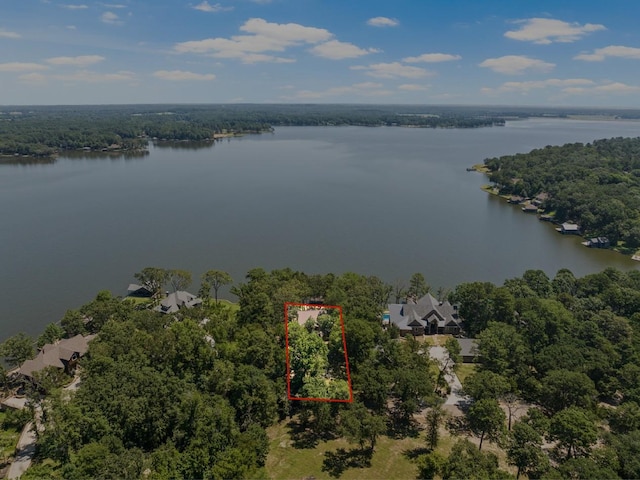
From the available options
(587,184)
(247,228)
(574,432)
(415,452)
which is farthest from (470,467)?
(587,184)

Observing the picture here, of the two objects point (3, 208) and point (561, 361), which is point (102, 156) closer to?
point (3, 208)

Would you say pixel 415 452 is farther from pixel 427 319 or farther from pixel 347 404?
pixel 427 319

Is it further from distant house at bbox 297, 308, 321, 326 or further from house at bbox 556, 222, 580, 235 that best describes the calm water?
distant house at bbox 297, 308, 321, 326

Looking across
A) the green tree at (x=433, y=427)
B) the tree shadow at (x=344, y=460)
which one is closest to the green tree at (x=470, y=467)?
the green tree at (x=433, y=427)

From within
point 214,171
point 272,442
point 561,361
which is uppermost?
point 214,171

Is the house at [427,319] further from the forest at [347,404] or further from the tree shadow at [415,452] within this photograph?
the tree shadow at [415,452]

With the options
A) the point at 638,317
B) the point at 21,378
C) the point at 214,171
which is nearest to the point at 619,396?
the point at 638,317

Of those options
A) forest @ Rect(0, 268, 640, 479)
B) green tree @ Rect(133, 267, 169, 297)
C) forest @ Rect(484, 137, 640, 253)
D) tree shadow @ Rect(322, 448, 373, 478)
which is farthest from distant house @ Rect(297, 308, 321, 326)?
forest @ Rect(484, 137, 640, 253)
